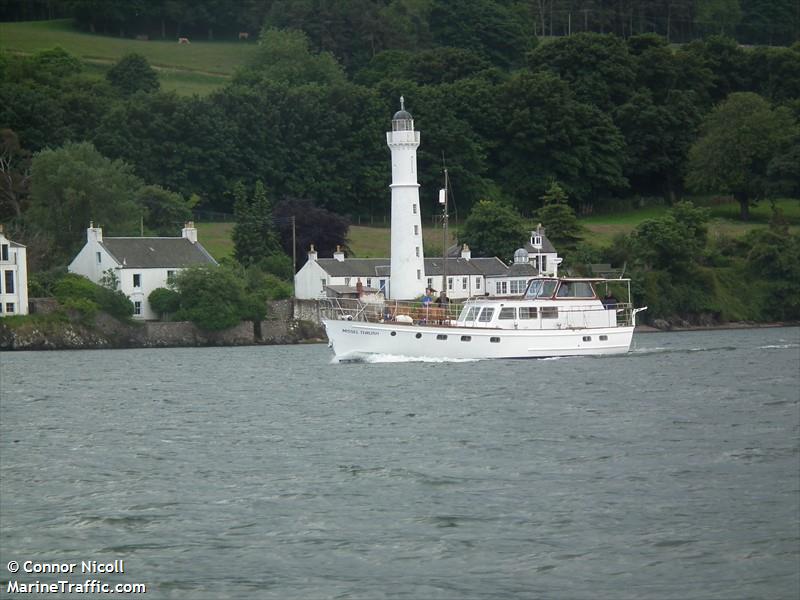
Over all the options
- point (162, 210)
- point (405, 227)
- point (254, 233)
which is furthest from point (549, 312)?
point (162, 210)

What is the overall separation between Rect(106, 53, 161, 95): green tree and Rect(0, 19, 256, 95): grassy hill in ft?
20.3

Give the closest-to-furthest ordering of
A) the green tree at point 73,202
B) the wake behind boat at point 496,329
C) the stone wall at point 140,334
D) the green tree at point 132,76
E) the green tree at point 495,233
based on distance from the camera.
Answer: the wake behind boat at point 496,329 → the stone wall at point 140,334 → the green tree at point 73,202 → the green tree at point 495,233 → the green tree at point 132,76

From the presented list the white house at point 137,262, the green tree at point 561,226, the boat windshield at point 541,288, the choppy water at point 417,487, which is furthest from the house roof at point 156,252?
the choppy water at point 417,487

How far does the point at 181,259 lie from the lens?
293ft

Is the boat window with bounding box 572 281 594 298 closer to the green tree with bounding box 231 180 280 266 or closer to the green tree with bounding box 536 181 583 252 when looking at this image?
the green tree with bounding box 231 180 280 266

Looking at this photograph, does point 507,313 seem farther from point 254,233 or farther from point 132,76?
point 132,76

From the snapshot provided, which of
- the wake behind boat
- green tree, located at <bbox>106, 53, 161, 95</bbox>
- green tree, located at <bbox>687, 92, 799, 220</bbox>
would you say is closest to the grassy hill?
green tree, located at <bbox>106, 53, 161, 95</bbox>

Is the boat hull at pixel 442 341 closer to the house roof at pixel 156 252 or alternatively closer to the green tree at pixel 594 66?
the house roof at pixel 156 252

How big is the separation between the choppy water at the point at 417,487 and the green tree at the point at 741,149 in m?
63.6

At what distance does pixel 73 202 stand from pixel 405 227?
2783 cm

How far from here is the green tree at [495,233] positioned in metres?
101

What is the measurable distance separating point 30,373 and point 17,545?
123ft

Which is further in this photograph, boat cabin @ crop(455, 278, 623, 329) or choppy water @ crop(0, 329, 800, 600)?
boat cabin @ crop(455, 278, 623, 329)

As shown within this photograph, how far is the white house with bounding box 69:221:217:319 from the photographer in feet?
284
